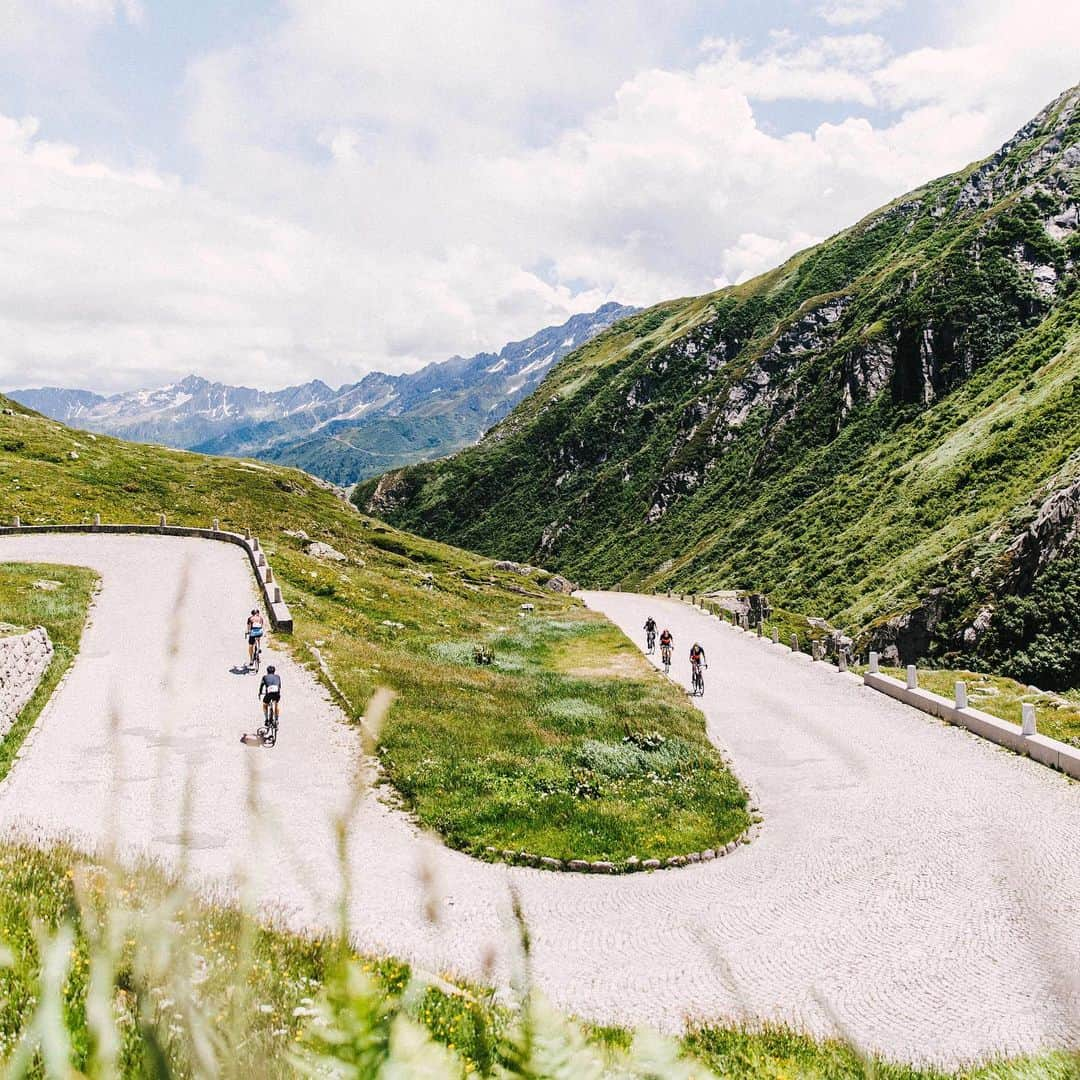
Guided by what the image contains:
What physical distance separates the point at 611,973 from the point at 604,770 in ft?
31.3

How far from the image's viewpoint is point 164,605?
3338 centimetres

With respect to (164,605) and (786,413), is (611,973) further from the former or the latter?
(786,413)

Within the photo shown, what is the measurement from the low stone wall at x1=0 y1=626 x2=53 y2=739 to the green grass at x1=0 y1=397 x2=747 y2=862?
869cm

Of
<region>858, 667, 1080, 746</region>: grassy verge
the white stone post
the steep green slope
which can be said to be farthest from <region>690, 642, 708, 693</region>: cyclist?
the steep green slope

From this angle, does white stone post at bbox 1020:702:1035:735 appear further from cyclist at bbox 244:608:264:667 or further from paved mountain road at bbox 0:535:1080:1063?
cyclist at bbox 244:608:264:667

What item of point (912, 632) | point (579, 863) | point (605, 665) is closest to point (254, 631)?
point (579, 863)

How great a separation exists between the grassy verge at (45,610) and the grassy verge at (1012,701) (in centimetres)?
2983

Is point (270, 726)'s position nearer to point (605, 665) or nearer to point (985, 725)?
point (985, 725)

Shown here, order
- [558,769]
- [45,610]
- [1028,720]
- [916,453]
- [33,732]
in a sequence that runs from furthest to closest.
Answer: [916,453], [45,610], [1028,720], [558,769], [33,732]

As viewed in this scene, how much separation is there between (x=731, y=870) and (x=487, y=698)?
505 inches

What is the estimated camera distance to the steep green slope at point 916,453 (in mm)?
47531

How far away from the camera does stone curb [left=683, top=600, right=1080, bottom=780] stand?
21141 millimetres

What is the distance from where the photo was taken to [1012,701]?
28750 mm

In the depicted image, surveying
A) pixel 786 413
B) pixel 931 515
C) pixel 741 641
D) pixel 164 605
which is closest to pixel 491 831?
pixel 164 605
